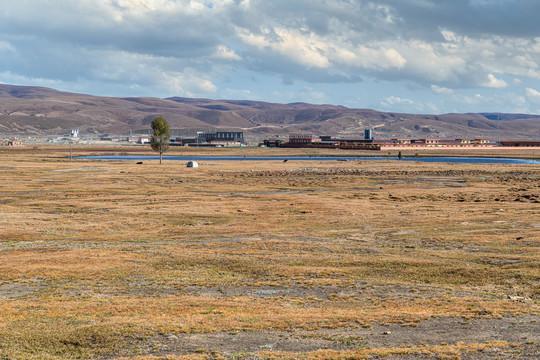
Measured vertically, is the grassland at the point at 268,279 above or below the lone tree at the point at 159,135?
below

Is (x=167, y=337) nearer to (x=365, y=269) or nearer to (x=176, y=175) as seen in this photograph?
(x=365, y=269)

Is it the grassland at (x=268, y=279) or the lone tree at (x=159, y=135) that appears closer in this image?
the grassland at (x=268, y=279)

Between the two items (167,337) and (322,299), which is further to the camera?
(322,299)

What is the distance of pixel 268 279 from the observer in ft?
114

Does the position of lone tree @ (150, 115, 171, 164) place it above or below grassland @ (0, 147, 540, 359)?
above

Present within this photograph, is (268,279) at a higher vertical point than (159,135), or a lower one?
lower

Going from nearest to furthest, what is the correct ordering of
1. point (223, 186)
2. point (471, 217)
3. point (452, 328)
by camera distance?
point (452, 328) → point (471, 217) → point (223, 186)

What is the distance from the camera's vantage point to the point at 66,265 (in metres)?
37.2

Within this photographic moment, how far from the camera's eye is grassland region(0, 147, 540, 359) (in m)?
22.4

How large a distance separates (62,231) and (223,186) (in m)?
49.2

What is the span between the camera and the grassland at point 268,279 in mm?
22375

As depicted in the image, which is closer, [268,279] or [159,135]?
[268,279]

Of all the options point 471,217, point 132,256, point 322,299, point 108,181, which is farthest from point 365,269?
point 108,181

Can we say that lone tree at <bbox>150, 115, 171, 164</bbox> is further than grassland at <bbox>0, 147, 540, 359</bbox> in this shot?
Yes
